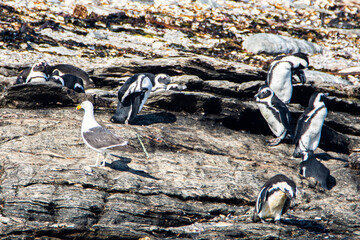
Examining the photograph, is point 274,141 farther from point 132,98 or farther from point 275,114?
point 132,98

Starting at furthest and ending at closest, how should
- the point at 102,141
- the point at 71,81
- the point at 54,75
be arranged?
1. the point at 54,75
2. the point at 71,81
3. the point at 102,141

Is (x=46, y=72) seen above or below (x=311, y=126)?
below

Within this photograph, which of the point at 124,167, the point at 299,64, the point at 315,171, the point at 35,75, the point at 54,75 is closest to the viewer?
the point at 124,167

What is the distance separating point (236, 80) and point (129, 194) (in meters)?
Result: 6.09

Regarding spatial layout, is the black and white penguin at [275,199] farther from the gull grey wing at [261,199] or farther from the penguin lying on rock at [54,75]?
the penguin lying on rock at [54,75]

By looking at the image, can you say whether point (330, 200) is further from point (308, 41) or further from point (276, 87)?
point (308, 41)

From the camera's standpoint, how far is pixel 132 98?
9188 mm

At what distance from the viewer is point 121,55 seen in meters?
15.6

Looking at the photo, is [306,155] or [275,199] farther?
[306,155]

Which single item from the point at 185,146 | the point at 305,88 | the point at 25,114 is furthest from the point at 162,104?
the point at 305,88

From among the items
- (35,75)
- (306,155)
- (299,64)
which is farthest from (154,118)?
(299,64)

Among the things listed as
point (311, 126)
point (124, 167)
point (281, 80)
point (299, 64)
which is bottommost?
point (124, 167)

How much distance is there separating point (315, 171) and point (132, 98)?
149 inches

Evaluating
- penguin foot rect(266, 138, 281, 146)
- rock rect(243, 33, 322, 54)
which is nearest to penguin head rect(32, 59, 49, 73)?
penguin foot rect(266, 138, 281, 146)
